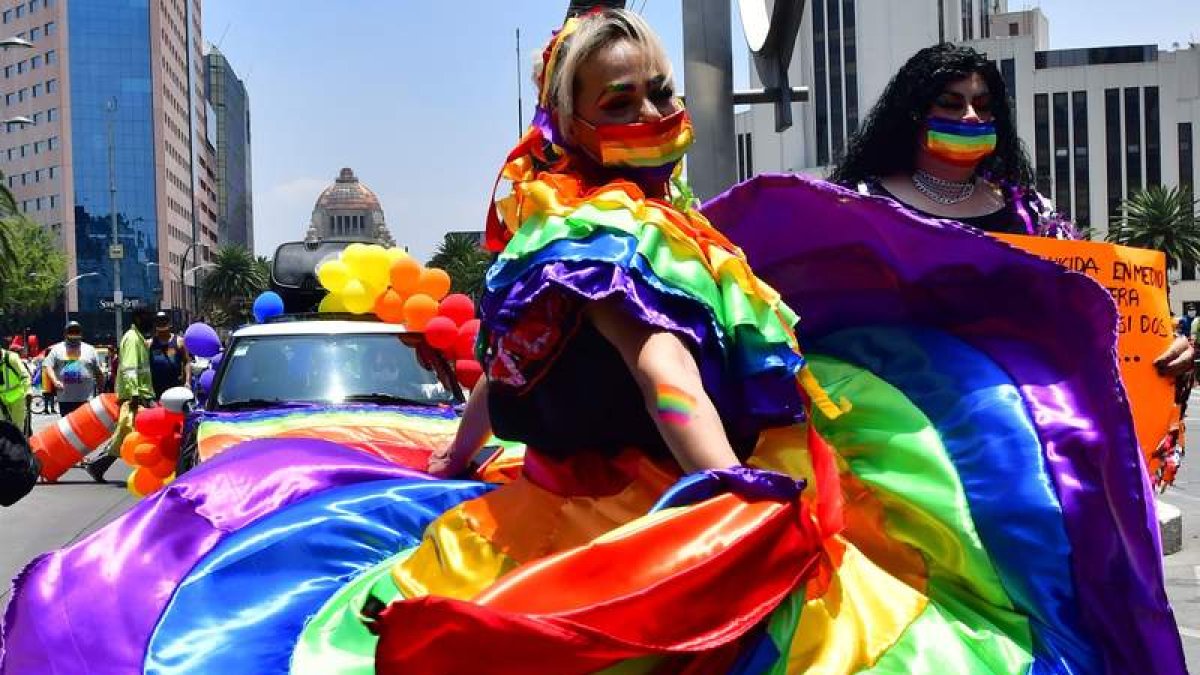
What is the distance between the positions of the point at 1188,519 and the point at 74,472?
10.5 metres

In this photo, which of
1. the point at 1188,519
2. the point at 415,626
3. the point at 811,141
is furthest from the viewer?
the point at 811,141

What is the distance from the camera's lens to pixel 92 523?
9.83m

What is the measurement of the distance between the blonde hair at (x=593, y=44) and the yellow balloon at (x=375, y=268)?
269 inches

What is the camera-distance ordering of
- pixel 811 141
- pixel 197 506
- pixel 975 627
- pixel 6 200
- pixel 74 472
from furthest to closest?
pixel 811 141, pixel 6 200, pixel 74 472, pixel 197 506, pixel 975 627

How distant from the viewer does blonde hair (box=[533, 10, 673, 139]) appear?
6.97ft

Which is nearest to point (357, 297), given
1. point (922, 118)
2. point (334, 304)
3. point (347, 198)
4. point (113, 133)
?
point (334, 304)

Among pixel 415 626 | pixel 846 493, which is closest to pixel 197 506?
pixel 415 626

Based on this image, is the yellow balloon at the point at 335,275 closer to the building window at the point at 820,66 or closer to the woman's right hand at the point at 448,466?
the woman's right hand at the point at 448,466

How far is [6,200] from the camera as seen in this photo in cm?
3058

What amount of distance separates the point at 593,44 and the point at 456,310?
5.99m

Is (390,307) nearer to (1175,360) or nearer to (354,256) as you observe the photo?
(354,256)

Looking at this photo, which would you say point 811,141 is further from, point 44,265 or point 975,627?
point 975,627

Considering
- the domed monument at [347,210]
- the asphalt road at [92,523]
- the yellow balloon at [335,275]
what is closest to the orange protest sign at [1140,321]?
the asphalt road at [92,523]

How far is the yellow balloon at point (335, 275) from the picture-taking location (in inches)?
357
